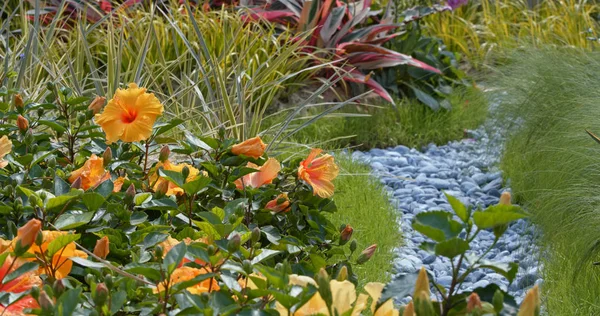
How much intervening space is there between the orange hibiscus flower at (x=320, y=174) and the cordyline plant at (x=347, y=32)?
270cm

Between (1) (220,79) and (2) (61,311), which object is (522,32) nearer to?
(1) (220,79)

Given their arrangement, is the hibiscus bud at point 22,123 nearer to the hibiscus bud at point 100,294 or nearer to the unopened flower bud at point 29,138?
the unopened flower bud at point 29,138

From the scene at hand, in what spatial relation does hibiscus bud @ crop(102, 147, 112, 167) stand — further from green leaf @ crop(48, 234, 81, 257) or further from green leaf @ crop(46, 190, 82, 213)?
green leaf @ crop(48, 234, 81, 257)

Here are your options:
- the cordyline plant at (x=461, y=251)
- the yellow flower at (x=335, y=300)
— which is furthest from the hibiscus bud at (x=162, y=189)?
the cordyline plant at (x=461, y=251)

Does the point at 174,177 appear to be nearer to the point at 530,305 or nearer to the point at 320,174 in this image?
the point at 320,174

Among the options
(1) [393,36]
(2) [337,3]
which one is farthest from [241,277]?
(2) [337,3]

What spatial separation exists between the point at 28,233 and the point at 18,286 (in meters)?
0.12

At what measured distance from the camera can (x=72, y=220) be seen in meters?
1.35

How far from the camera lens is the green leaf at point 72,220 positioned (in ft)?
4.33

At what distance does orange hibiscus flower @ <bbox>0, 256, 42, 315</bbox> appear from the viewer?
43.6 inches

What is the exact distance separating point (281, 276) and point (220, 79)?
68.6 inches

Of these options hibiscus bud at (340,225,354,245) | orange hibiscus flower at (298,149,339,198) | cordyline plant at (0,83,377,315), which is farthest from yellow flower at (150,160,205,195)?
hibiscus bud at (340,225,354,245)

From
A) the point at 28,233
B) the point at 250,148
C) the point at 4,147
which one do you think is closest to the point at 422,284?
the point at 28,233

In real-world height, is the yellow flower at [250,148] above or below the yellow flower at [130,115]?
below
